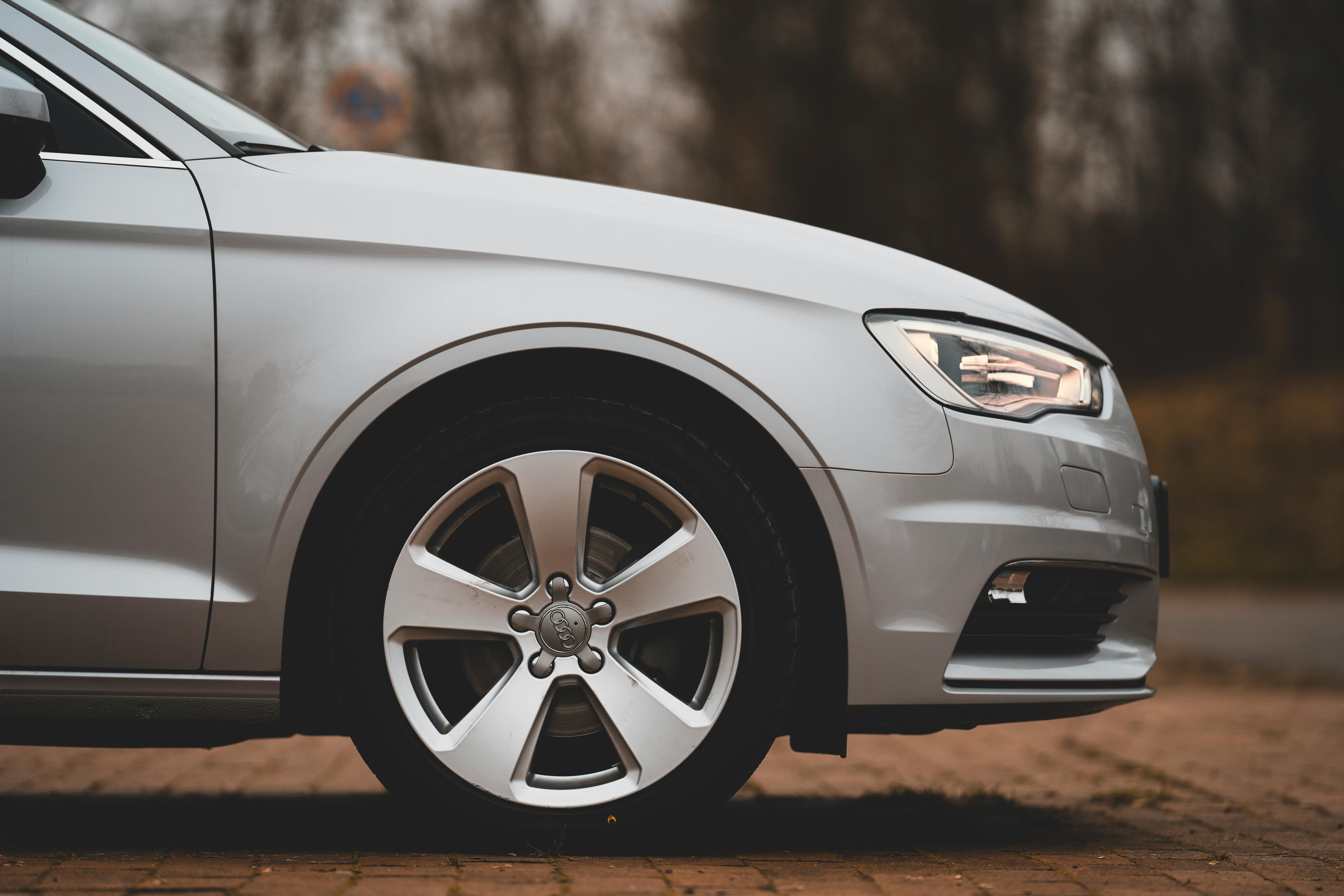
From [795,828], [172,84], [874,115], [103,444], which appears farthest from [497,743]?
[874,115]

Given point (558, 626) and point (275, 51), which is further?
point (275, 51)

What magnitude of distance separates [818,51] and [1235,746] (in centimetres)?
1473

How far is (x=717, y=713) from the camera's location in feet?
7.88

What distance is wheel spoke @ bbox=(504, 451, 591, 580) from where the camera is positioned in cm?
242

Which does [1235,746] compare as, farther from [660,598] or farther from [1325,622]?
[1325,622]

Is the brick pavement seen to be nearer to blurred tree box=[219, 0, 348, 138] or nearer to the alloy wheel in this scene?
the alloy wheel

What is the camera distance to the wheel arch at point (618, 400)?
242cm

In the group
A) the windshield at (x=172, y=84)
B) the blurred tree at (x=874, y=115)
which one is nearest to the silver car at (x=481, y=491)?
the windshield at (x=172, y=84)

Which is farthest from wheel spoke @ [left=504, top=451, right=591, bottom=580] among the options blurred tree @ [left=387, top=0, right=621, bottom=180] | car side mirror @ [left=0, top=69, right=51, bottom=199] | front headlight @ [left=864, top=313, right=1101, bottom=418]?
blurred tree @ [left=387, top=0, right=621, bottom=180]

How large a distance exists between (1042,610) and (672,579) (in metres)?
0.76

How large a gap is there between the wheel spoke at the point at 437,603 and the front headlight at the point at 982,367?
0.94m

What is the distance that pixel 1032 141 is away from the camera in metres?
16.9

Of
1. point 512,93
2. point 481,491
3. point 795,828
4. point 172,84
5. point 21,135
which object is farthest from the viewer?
point 512,93

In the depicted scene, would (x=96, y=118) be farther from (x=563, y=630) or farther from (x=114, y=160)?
(x=563, y=630)
